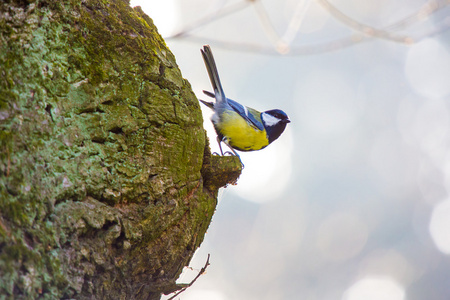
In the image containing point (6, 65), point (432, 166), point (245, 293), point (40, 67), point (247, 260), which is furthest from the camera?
point (432, 166)

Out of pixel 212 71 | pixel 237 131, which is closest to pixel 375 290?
pixel 237 131

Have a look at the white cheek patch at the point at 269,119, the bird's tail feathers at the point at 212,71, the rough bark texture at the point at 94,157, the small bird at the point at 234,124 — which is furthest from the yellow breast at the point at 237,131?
the rough bark texture at the point at 94,157

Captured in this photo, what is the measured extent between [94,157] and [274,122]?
7.95ft

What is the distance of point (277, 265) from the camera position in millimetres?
11281

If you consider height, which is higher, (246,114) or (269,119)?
(269,119)

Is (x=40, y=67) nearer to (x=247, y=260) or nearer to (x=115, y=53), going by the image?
(x=115, y=53)

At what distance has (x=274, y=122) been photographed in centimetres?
400

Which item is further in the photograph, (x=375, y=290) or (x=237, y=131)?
(x=375, y=290)

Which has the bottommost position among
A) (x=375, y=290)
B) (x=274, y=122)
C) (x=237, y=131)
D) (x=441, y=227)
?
(x=237, y=131)

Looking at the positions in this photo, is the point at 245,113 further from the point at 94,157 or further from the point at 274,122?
the point at 94,157

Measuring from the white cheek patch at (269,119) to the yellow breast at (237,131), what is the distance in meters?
0.27

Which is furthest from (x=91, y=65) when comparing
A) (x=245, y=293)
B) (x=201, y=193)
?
(x=245, y=293)

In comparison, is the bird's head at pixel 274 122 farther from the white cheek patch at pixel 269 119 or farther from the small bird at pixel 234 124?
the small bird at pixel 234 124

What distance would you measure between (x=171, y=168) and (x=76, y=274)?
0.69 meters
